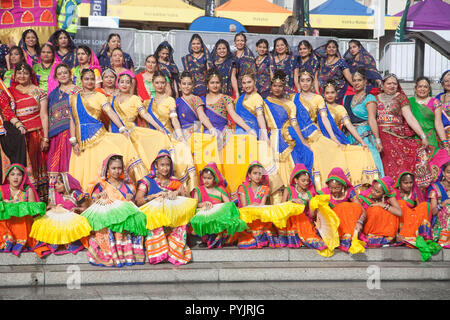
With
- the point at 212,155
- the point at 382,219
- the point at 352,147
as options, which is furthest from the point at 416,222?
the point at 212,155

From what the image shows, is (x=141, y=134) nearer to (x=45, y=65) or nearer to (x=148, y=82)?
(x=148, y=82)

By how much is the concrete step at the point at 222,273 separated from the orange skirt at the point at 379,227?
31 centimetres

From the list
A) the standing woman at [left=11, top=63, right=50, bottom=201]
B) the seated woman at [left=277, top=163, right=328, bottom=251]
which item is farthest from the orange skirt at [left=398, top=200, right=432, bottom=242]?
the standing woman at [left=11, top=63, right=50, bottom=201]

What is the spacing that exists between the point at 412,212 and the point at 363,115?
168cm

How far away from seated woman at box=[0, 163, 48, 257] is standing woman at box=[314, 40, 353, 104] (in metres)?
4.03

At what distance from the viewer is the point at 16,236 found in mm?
4977

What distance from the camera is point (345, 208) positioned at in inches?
214

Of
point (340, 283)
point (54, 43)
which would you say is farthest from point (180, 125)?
point (340, 283)

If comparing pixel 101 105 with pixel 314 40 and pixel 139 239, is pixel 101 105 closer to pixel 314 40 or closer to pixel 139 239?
pixel 139 239

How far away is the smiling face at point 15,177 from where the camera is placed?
512 centimetres

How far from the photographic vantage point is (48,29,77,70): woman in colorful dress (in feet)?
23.3

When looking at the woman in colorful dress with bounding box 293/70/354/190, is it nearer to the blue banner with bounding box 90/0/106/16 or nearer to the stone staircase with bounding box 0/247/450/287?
the stone staircase with bounding box 0/247/450/287

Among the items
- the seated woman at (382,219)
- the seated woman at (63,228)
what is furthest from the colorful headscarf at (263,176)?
the seated woman at (63,228)

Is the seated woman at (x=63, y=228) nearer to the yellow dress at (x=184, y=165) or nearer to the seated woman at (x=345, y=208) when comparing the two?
the yellow dress at (x=184, y=165)
